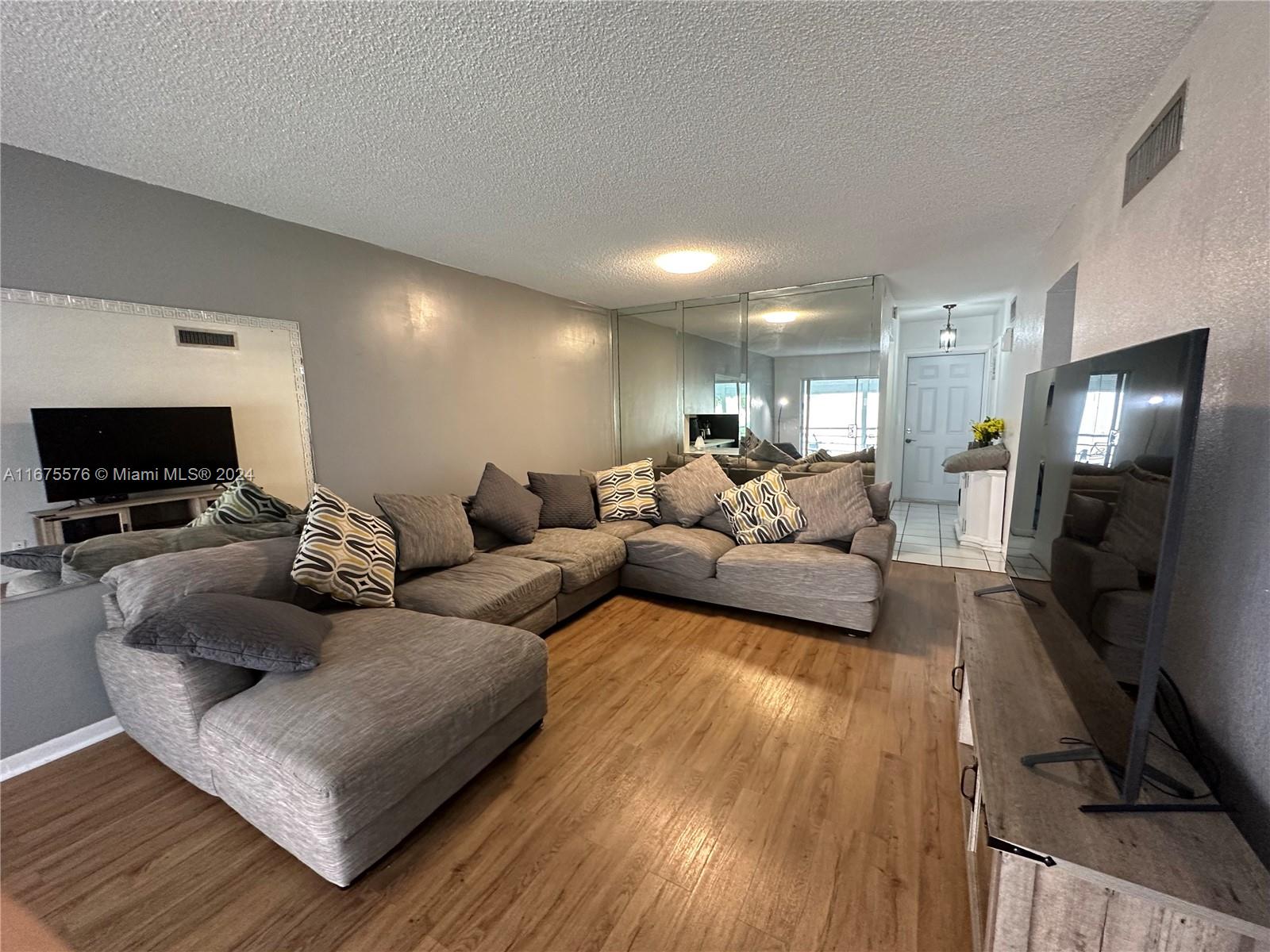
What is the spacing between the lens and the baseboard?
1.89 m

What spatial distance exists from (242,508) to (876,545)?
3.47 m

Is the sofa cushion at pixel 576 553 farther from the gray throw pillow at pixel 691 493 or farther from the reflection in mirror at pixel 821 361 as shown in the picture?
the reflection in mirror at pixel 821 361

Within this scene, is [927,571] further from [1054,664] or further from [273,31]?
[273,31]

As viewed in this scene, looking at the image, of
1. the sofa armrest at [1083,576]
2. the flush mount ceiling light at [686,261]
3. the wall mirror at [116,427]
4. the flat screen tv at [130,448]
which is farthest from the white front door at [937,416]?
the flat screen tv at [130,448]

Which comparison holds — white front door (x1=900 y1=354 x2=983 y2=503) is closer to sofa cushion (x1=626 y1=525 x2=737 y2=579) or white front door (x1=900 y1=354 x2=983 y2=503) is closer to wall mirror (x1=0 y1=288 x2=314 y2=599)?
sofa cushion (x1=626 y1=525 x2=737 y2=579)

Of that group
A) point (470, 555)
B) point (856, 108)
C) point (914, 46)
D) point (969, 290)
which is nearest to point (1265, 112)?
point (914, 46)

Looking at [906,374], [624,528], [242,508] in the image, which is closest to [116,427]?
[242,508]

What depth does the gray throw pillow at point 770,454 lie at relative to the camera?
4.86 metres

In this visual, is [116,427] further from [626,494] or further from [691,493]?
[691,493]

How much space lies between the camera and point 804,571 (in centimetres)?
299

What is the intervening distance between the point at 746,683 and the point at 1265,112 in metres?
2.42

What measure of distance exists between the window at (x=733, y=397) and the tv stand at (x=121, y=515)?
13.4 ft

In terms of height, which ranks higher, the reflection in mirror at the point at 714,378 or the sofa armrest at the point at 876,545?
the reflection in mirror at the point at 714,378

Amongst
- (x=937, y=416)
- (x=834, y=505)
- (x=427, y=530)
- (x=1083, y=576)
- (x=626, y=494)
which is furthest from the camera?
(x=937, y=416)
